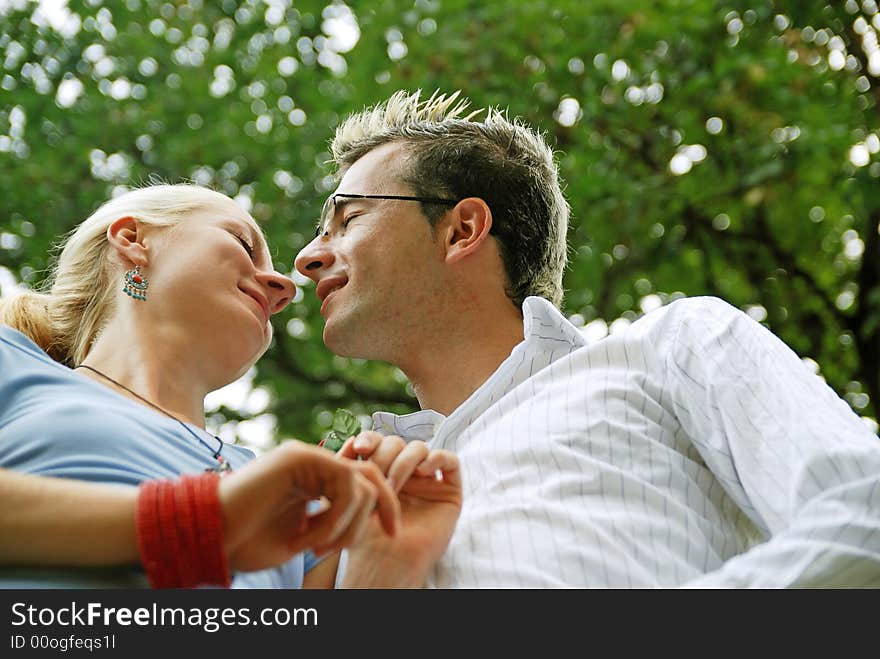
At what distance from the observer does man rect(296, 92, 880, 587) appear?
5.72ft

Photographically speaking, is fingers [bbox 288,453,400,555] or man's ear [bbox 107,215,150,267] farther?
man's ear [bbox 107,215,150,267]

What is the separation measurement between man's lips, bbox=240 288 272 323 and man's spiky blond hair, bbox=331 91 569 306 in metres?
0.61

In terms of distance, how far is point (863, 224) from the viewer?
5555mm

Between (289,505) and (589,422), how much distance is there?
2.73 ft

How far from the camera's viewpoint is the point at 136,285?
252cm

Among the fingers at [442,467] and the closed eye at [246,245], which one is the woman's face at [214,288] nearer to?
the closed eye at [246,245]

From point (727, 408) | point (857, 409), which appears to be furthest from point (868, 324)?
point (727, 408)

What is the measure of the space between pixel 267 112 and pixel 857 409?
4.12m

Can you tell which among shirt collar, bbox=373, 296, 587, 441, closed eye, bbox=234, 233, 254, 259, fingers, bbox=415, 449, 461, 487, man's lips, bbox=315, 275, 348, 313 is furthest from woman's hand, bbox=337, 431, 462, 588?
man's lips, bbox=315, 275, 348, 313

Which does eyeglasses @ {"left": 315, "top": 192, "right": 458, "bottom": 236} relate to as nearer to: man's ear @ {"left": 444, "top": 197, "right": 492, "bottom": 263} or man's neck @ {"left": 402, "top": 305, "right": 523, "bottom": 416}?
man's ear @ {"left": 444, "top": 197, "right": 492, "bottom": 263}
